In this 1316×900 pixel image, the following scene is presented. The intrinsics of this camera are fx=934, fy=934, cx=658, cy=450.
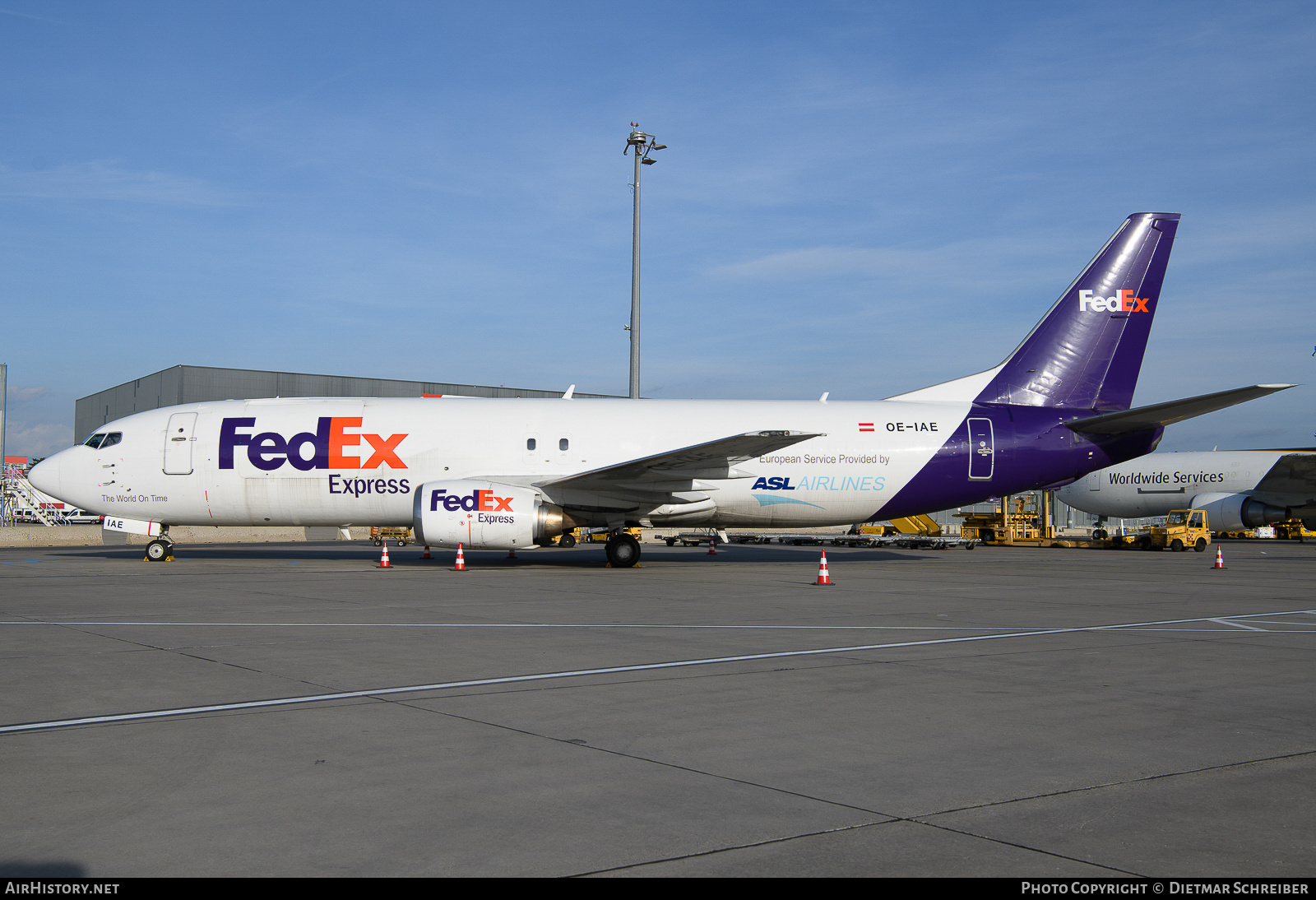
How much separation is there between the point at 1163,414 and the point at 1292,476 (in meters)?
33.3

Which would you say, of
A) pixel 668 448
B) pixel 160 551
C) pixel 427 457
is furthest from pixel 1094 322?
pixel 160 551

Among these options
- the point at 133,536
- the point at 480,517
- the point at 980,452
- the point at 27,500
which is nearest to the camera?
the point at 480,517

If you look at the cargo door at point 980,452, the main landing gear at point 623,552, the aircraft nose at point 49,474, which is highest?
the cargo door at point 980,452

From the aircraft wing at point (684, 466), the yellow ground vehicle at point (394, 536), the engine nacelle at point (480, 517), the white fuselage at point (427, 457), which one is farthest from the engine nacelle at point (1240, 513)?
the engine nacelle at point (480, 517)

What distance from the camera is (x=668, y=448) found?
21.8 meters

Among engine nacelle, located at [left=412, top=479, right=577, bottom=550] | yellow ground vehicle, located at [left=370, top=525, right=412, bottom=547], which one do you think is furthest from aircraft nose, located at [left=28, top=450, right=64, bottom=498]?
yellow ground vehicle, located at [left=370, top=525, right=412, bottom=547]

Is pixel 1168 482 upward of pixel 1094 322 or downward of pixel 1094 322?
downward

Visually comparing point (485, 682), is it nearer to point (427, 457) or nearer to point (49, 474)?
point (427, 457)

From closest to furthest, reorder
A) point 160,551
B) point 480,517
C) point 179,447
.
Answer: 1. point 480,517
2. point 179,447
3. point 160,551

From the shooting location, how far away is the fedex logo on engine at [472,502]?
19562 mm

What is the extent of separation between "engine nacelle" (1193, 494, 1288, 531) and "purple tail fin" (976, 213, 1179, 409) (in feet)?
98.3

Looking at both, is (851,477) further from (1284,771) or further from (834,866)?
(834,866)

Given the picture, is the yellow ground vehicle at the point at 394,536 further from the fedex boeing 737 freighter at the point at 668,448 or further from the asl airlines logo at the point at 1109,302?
the asl airlines logo at the point at 1109,302

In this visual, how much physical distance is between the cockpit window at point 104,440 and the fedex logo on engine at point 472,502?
28.0ft
